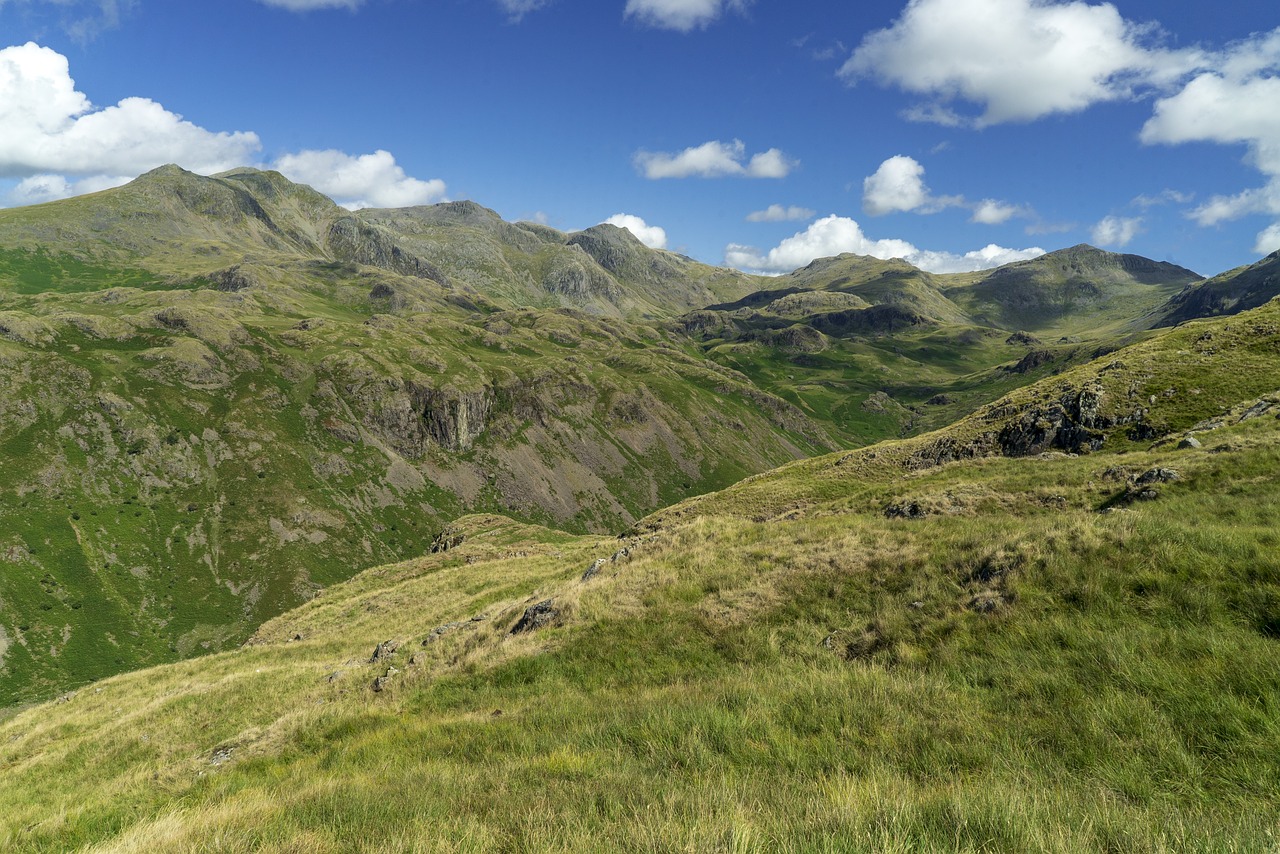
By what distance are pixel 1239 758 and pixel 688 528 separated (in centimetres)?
2050

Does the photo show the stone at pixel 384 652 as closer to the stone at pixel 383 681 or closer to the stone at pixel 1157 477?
the stone at pixel 383 681

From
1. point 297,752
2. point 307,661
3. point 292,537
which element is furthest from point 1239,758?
point 292,537

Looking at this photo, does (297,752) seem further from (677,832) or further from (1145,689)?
(1145,689)

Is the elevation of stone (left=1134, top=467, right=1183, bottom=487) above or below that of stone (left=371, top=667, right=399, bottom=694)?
above

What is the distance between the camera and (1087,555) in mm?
12594

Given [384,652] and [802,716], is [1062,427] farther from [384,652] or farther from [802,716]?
[384,652]

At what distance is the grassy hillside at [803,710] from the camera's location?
18.1ft

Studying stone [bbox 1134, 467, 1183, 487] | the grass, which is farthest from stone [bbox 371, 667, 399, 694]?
stone [bbox 1134, 467, 1183, 487]

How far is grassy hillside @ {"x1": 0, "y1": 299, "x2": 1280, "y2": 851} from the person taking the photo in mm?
5523

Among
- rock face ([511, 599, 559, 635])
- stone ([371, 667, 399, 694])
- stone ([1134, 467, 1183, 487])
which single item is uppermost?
stone ([1134, 467, 1183, 487])

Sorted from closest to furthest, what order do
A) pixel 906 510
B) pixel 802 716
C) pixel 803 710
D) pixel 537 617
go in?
1. pixel 802 716
2. pixel 803 710
3. pixel 537 617
4. pixel 906 510

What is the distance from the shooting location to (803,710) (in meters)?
8.97

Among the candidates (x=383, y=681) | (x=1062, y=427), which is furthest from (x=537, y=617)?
(x=1062, y=427)

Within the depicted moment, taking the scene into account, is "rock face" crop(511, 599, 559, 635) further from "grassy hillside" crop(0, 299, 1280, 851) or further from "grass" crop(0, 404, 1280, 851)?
"grass" crop(0, 404, 1280, 851)
